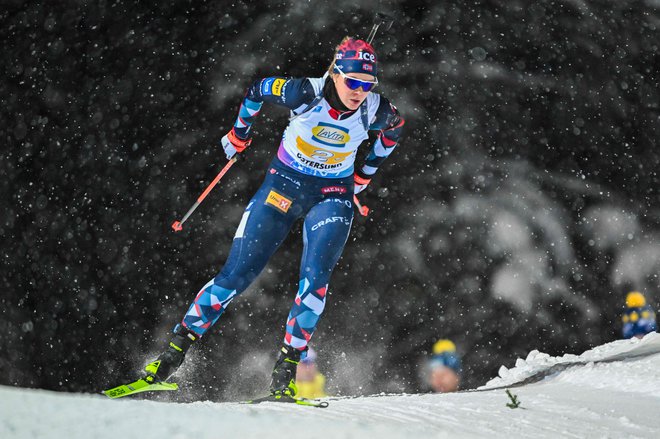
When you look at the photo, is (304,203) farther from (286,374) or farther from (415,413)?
(415,413)

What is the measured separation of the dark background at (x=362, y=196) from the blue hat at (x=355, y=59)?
7.88 ft

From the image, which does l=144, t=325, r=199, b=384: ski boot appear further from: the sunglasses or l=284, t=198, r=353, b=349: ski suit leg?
the sunglasses

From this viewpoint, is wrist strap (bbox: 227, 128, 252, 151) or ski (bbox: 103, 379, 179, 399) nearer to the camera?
ski (bbox: 103, 379, 179, 399)

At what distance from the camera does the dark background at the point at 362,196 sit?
6.61 meters

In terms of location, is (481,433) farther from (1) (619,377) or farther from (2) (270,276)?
(2) (270,276)

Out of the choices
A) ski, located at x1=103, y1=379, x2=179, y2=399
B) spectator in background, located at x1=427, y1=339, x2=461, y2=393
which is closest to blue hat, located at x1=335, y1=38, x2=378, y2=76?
ski, located at x1=103, y1=379, x2=179, y2=399

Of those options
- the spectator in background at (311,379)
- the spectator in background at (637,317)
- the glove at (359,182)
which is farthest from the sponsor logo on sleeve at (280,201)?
the spectator in background at (637,317)

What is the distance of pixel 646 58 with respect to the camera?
24.0ft

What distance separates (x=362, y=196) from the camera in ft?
22.1

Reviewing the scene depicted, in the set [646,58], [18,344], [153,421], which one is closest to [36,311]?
[18,344]

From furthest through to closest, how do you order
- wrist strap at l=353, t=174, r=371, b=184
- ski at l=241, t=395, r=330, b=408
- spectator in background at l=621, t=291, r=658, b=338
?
spectator in background at l=621, t=291, r=658, b=338
wrist strap at l=353, t=174, r=371, b=184
ski at l=241, t=395, r=330, b=408

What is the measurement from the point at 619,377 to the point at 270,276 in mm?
3276

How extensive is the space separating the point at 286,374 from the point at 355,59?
212 cm

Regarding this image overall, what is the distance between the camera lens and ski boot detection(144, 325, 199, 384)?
14.2 feet
